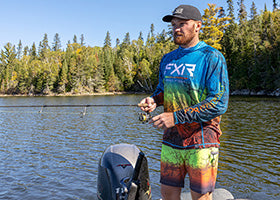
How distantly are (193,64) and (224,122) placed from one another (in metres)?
17.9

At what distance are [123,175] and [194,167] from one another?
36.3 inches

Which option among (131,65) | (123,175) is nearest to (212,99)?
(123,175)

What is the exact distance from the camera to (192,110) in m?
2.27

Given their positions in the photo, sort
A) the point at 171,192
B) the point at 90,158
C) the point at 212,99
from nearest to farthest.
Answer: the point at 212,99, the point at 171,192, the point at 90,158

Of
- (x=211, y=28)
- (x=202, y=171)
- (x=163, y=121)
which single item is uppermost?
(x=211, y=28)

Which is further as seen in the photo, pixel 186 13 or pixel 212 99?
pixel 186 13

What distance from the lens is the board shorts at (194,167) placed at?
2.30 meters

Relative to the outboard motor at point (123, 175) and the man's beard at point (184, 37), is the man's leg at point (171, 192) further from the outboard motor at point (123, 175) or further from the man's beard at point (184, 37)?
the man's beard at point (184, 37)

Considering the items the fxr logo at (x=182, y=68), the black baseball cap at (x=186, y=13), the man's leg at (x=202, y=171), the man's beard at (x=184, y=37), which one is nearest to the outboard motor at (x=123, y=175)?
the man's leg at (x=202, y=171)

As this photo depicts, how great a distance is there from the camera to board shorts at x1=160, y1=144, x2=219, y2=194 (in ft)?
7.55

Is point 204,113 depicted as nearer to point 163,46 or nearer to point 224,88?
point 224,88

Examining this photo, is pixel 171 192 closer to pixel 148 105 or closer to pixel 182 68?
pixel 148 105

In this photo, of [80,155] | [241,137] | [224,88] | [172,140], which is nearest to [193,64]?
[224,88]

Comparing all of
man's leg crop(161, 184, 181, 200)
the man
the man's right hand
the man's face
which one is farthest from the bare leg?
the man's face
